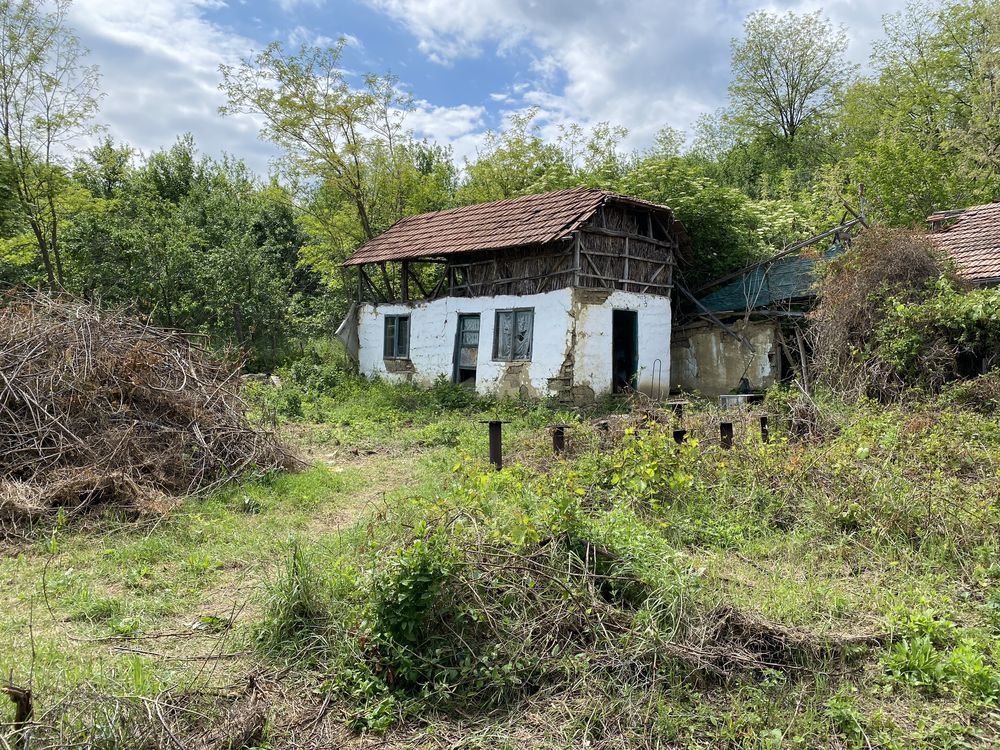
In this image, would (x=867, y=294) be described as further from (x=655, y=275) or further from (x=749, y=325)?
(x=655, y=275)

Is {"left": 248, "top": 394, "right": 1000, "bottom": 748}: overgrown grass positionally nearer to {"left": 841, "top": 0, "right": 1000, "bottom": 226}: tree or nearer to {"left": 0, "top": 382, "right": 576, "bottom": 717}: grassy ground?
{"left": 0, "top": 382, "right": 576, "bottom": 717}: grassy ground

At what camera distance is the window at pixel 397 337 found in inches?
705

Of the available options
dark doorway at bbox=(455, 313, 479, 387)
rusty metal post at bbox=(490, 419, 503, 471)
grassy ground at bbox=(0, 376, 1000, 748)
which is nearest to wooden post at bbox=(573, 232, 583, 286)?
dark doorway at bbox=(455, 313, 479, 387)

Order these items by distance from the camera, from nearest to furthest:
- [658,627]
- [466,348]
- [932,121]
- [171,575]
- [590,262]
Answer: [658,627]
[171,575]
[590,262]
[466,348]
[932,121]

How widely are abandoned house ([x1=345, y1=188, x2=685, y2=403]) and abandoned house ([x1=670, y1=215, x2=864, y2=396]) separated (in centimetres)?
108

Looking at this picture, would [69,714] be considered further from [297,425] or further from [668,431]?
[297,425]

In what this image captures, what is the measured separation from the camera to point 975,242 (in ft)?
45.9

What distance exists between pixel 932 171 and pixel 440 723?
21395mm

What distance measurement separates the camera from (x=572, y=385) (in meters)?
14.2

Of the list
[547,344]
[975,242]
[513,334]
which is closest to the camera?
[975,242]

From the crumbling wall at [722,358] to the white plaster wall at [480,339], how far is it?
3293 mm

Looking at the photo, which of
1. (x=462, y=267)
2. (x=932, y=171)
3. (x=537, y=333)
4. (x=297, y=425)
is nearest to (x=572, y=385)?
(x=537, y=333)

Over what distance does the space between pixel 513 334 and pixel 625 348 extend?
268 centimetres

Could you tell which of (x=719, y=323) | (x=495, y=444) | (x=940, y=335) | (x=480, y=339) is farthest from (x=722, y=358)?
(x=495, y=444)
